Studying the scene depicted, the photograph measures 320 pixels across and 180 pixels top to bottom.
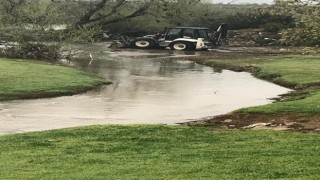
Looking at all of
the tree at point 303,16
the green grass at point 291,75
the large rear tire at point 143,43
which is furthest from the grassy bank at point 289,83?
the large rear tire at point 143,43

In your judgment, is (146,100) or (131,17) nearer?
(146,100)

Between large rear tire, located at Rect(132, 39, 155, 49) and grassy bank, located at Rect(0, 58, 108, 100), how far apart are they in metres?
19.1

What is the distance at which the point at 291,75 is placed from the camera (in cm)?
2686

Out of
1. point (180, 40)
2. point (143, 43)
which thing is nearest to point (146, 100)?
point (180, 40)

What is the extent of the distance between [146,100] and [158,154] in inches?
364

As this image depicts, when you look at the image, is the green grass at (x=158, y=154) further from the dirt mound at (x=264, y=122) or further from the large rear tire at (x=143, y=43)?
the large rear tire at (x=143, y=43)

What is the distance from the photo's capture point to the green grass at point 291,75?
1638 centimetres

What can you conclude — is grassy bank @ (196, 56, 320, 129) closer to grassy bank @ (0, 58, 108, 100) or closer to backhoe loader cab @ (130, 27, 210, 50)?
grassy bank @ (0, 58, 108, 100)

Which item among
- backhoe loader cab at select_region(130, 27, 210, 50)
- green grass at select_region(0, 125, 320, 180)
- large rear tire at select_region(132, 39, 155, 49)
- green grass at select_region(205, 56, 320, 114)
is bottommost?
large rear tire at select_region(132, 39, 155, 49)

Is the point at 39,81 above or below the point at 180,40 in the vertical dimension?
→ above

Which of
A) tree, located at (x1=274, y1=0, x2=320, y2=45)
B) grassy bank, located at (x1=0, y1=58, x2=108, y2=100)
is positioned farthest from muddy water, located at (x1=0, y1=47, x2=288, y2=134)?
tree, located at (x1=274, y1=0, x2=320, y2=45)

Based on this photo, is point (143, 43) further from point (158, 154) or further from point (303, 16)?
point (158, 154)

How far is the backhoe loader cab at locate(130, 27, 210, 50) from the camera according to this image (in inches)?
1820

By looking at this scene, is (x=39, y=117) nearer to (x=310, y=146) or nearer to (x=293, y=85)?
(x=310, y=146)
